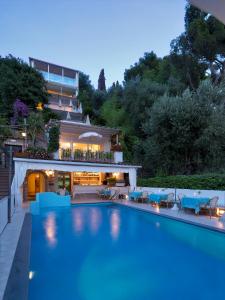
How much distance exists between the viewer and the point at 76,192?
20.1m

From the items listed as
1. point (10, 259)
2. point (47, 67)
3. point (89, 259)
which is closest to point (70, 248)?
point (89, 259)

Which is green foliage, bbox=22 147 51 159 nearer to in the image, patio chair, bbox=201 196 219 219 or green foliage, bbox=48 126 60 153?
green foliage, bbox=48 126 60 153

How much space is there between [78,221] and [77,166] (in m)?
6.78

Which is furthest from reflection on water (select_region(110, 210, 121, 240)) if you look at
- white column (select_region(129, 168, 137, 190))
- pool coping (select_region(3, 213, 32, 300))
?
white column (select_region(129, 168, 137, 190))

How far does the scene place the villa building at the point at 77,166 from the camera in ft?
55.4

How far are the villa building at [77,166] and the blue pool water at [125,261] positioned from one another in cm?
591

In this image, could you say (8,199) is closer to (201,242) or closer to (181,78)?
(201,242)

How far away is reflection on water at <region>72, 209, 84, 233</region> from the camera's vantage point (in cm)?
1023

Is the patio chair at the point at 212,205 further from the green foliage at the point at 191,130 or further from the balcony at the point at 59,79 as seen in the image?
the balcony at the point at 59,79

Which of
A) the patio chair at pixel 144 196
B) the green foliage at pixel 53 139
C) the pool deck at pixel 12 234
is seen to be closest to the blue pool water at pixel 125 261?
the pool deck at pixel 12 234

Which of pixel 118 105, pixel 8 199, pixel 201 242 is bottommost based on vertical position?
Answer: pixel 201 242

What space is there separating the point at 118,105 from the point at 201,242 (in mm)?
26490

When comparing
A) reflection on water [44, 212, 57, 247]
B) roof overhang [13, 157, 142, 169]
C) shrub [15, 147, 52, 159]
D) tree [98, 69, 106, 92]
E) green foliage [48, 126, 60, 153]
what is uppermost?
tree [98, 69, 106, 92]

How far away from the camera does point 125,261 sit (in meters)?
6.64
